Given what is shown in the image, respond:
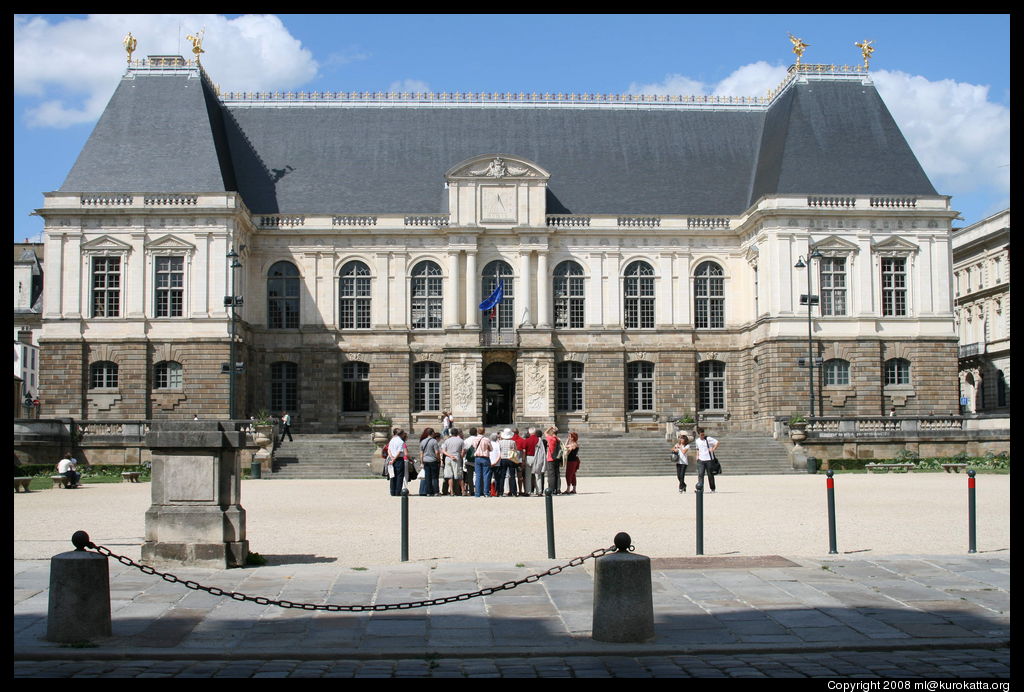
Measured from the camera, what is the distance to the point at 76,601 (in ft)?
29.9

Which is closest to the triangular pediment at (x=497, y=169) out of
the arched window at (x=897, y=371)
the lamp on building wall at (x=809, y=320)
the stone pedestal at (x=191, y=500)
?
the lamp on building wall at (x=809, y=320)

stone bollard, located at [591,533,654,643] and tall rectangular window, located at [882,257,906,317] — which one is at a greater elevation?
tall rectangular window, located at [882,257,906,317]

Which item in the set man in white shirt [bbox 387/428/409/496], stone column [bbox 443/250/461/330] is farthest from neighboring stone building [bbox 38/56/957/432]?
man in white shirt [bbox 387/428/409/496]

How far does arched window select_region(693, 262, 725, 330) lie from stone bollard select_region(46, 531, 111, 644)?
41209mm

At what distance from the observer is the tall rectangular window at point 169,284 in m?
44.8

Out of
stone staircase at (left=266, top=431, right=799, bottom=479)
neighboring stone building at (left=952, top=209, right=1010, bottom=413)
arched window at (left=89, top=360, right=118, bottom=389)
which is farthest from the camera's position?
neighboring stone building at (left=952, top=209, right=1010, bottom=413)

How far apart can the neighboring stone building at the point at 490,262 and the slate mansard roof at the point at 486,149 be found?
120mm

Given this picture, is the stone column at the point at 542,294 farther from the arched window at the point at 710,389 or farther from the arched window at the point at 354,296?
the arched window at the point at 354,296

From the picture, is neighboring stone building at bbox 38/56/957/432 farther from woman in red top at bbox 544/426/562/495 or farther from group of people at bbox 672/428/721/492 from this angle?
woman in red top at bbox 544/426/562/495

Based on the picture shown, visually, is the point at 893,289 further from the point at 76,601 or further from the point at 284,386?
the point at 76,601

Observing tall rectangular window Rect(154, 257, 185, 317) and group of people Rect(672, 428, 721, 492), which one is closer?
group of people Rect(672, 428, 721, 492)

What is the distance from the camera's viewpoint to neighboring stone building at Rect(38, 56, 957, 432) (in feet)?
146

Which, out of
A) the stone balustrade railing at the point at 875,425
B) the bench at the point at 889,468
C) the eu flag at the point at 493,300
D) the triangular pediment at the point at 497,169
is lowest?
the bench at the point at 889,468
